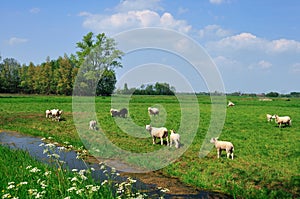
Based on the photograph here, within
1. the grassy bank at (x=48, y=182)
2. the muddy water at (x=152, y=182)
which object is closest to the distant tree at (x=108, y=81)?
the muddy water at (x=152, y=182)

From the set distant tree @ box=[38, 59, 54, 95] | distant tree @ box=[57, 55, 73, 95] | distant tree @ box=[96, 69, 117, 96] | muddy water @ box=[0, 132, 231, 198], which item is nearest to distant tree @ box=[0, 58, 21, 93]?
distant tree @ box=[38, 59, 54, 95]

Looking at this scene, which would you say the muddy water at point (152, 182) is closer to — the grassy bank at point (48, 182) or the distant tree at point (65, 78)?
the grassy bank at point (48, 182)

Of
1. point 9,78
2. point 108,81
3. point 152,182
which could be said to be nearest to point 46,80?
point 9,78

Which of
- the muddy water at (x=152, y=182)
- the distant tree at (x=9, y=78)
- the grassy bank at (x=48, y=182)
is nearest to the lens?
the grassy bank at (x=48, y=182)

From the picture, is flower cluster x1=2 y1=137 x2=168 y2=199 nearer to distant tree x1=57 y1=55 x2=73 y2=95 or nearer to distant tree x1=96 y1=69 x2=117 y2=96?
distant tree x1=96 y1=69 x2=117 y2=96

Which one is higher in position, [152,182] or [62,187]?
[62,187]

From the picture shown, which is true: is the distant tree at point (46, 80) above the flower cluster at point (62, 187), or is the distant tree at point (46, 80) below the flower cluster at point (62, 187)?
above

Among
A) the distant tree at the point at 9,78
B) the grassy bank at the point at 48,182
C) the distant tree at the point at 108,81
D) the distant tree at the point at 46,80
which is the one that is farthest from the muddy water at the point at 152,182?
the distant tree at the point at 9,78

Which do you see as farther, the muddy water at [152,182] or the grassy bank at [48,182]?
the muddy water at [152,182]

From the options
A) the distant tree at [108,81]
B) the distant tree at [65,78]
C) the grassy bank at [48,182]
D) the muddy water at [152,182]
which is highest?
the distant tree at [65,78]

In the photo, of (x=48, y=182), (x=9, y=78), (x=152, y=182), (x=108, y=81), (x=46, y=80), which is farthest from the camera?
(x=9, y=78)

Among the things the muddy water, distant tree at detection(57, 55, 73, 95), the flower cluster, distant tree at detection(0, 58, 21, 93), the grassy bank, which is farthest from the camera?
distant tree at detection(0, 58, 21, 93)

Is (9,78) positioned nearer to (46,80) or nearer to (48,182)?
(46,80)

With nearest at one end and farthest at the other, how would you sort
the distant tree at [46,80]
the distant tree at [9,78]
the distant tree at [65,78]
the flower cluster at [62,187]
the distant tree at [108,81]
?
the flower cluster at [62,187]
the distant tree at [108,81]
the distant tree at [65,78]
the distant tree at [46,80]
the distant tree at [9,78]
